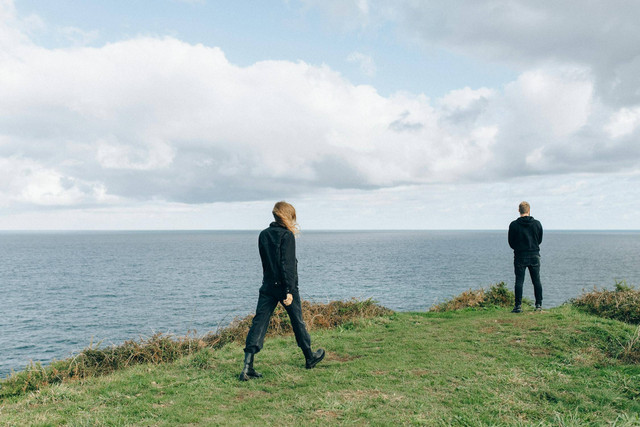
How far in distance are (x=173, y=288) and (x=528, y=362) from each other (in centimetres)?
4518

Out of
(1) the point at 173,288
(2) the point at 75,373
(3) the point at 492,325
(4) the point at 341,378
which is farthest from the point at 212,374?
(1) the point at 173,288

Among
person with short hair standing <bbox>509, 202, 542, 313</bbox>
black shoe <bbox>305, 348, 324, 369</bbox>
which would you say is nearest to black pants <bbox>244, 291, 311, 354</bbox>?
black shoe <bbox>305, 348, 324, 369</bbox>

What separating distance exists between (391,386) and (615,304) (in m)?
8.80

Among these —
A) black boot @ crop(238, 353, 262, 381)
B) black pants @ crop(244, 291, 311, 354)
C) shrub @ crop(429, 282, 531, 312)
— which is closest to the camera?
black boot @ crop(238, 353, 262, 381)

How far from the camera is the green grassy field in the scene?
5027 millimetres

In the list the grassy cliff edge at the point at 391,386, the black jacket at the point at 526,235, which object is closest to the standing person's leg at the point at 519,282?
the black jacket at the point at 526,235

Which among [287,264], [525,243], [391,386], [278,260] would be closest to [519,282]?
[525,243]

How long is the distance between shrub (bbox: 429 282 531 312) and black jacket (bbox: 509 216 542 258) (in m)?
2.93

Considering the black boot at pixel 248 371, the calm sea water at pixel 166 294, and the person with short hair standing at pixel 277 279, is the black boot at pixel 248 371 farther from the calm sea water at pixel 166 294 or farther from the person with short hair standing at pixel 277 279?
the calm sea water at pixel 166 294

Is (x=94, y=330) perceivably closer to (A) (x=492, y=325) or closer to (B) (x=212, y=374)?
(B) (x=212, y=374)

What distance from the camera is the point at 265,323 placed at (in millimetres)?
6949

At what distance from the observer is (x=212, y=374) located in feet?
23.3

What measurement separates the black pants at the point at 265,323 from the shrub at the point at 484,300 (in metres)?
7.98

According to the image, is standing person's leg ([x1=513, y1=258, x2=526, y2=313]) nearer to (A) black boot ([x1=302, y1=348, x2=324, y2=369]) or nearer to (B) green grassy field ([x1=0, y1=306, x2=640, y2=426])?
(B) green grassy field ([x1=0, y1=306, x2=640, y2=426])
